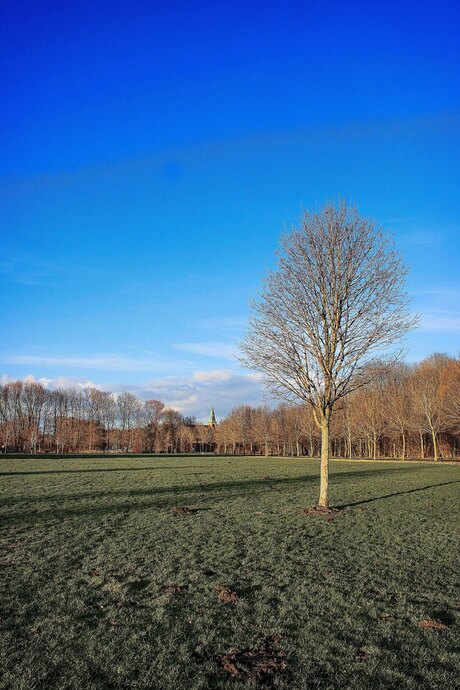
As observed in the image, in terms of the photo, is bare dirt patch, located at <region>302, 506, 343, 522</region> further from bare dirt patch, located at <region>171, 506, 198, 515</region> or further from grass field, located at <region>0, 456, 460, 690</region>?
bare dirt patch, located at <region>171, 506, 198, 515</region>

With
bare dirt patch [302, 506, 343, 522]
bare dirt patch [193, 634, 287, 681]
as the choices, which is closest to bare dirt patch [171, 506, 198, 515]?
bare dirt patch [302, 506, 343, 522]

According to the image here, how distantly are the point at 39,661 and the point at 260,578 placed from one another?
13.9 ft

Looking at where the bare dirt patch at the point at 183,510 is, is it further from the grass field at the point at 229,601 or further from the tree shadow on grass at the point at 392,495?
the tree shadow on grass at the point at 392,495

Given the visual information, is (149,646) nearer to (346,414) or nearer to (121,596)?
(121,596)

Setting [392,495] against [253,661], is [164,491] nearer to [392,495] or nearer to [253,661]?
[392,495]

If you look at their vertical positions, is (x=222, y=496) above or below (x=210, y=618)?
below

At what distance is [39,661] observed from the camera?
4.84 meters

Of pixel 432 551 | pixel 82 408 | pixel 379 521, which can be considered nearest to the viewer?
pixel 432 551

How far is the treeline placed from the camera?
6228cm

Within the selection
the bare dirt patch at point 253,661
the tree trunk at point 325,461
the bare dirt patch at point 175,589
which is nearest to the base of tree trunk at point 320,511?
the tree trunk at point 325,461

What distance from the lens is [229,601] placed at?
22.2ft

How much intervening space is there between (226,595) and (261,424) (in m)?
96.1

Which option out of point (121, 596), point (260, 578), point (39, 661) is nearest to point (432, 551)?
point (260, 578)

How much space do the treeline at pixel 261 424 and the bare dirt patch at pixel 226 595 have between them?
46.4 m
